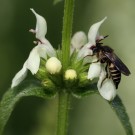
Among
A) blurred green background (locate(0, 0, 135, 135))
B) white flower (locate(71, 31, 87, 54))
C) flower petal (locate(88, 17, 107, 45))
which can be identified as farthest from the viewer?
blurred green background (locate(0, 0, 135, 135))

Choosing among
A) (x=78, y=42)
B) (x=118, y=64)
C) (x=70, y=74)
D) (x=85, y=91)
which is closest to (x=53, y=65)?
(x=70, y=74)

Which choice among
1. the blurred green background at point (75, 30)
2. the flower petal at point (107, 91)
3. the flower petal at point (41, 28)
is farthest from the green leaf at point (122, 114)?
the blurred green background at point (75, 30)

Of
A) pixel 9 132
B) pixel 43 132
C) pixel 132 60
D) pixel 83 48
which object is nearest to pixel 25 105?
pixel 9 132

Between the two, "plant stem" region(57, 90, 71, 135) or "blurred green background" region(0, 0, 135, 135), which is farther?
"blurred green background" region(0, 0, 135, 135)

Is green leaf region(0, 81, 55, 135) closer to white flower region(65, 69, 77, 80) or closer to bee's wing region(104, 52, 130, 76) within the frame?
white flower region(65, 69, 77, 80)

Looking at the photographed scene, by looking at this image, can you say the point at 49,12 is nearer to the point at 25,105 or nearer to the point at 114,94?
the point at 25,105

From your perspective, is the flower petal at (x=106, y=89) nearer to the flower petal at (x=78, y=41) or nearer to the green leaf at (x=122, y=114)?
the green leaf at (x=122, y=114)

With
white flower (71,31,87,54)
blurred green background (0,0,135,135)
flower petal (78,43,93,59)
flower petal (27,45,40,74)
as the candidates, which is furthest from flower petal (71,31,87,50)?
blurred green background (0,0,135,135)
